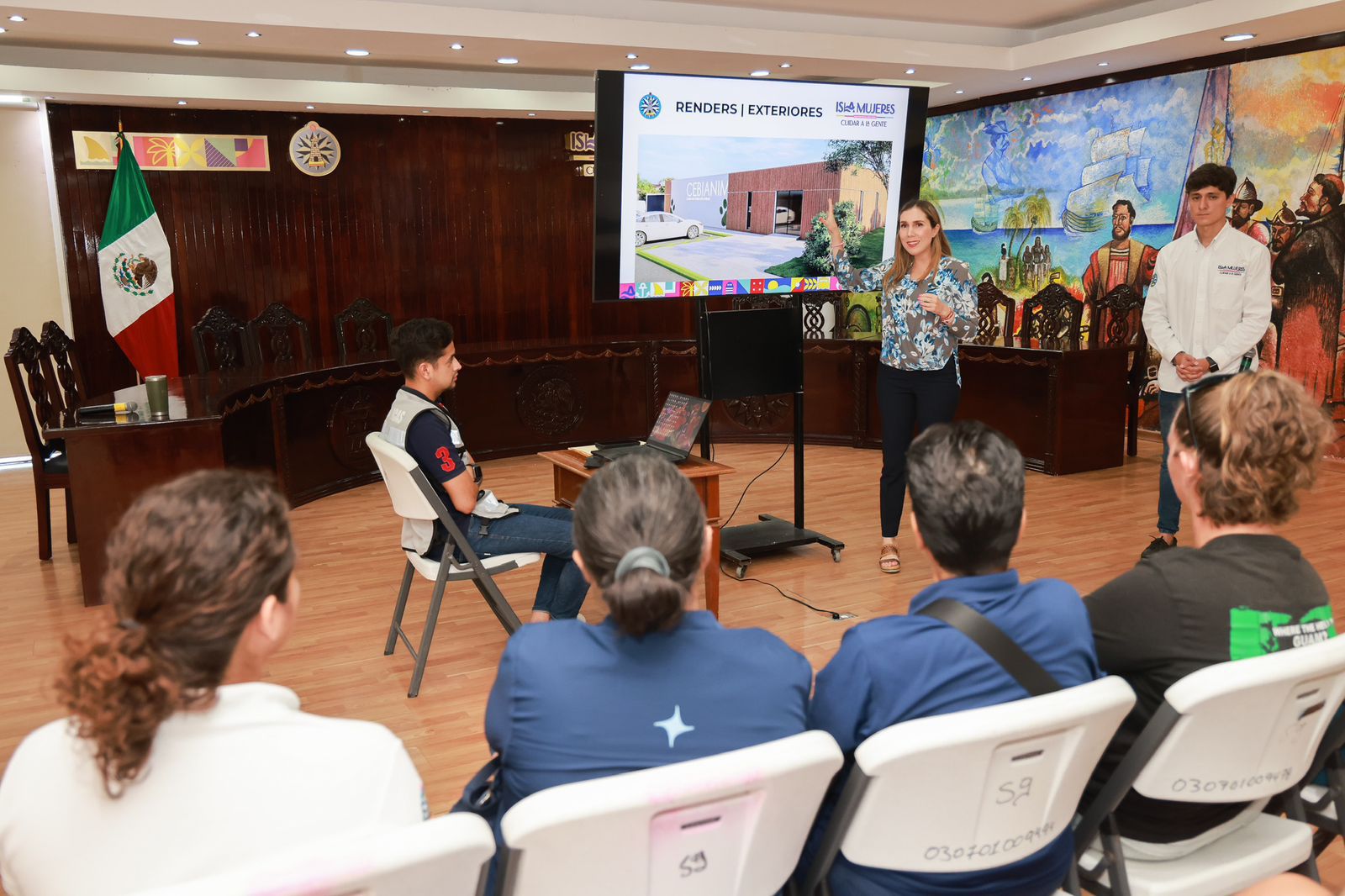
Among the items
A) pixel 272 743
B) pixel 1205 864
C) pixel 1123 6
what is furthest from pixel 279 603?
pixel 1123 6

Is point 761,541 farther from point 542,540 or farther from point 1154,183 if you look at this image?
point 1154,183

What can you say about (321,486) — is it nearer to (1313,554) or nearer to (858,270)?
(858,270)

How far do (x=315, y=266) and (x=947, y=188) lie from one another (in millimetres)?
5379

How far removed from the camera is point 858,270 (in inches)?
187

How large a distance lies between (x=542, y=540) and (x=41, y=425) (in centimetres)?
297

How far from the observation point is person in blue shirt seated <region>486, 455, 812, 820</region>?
4.53 ft

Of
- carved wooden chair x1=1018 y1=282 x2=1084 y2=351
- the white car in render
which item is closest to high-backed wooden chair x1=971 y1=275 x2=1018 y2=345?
carved wooden chair x1=1018 y1=282 x2=1084 y2=351

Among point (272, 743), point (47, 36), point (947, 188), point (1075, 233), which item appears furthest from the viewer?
point (947, 188)

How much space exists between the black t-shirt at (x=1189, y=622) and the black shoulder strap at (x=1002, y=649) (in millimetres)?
253

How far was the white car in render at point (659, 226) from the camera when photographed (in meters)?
→ 4.32

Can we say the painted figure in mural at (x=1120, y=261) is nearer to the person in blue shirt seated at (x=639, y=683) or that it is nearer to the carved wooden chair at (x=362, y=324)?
the carved wooden chair at (x=362, y=324)

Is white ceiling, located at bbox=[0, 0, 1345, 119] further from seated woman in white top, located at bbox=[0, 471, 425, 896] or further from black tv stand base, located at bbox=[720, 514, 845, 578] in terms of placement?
seated woman in white top, located at bbox=[0, 471, 425, 896]

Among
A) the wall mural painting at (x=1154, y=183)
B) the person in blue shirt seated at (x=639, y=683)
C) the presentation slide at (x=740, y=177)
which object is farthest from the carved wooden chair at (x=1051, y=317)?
the person in blue shirt seated at (x=639, y=683)

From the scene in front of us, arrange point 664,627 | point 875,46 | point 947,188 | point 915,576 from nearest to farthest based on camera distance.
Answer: point 664,627
point 915,576
point 875,46
point 947,188
